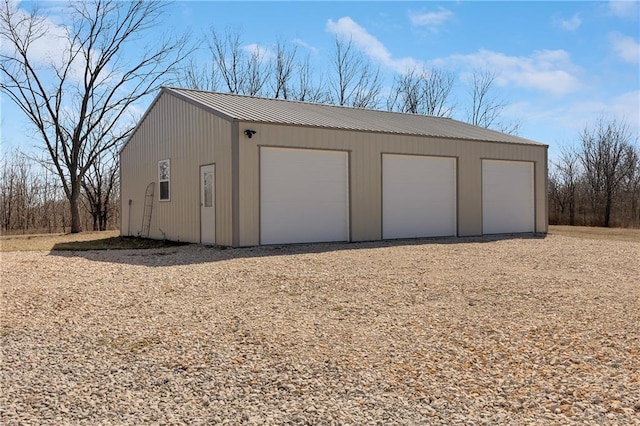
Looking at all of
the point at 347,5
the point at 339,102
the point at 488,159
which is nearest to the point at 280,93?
the point at 339,102

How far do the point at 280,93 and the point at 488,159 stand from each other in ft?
50.8

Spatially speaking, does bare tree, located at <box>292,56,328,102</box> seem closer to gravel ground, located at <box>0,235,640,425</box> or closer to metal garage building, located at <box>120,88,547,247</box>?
metal garage building, located at <box>120,88,547,247</box>

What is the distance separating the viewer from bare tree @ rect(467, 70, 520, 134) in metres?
30.7

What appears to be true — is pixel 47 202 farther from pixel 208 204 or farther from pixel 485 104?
pixel 485 104

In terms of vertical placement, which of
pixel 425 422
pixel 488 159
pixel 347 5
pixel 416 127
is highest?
pixel 347 5

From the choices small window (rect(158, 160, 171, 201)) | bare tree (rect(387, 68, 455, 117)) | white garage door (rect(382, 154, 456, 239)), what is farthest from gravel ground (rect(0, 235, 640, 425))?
bare tree (rect(387, 68, 455, 117))

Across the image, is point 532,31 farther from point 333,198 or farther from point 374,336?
point 374,336

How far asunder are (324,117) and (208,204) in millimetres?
3742

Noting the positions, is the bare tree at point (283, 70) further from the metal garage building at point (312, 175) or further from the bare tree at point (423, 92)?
the metal garage building at point (312, 175)

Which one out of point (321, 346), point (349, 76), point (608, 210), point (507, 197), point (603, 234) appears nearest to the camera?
point (321, 346)

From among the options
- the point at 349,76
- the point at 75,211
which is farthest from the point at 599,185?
the point at 75,211

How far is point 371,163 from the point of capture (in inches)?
497

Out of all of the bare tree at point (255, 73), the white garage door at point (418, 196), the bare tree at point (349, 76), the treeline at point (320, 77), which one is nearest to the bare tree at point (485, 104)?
the treeline at point (320, 77)

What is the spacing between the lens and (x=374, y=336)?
14.3 ft
